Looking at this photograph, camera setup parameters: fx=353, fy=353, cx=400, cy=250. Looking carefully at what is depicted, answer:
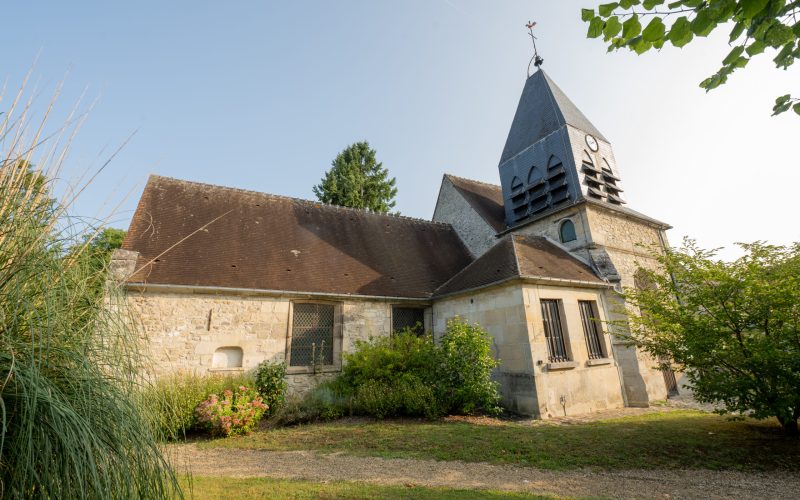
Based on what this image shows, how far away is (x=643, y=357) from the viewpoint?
10.7 meters

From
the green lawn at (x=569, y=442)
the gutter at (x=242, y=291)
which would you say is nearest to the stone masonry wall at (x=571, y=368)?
the green lawn at (x=569, y=442)

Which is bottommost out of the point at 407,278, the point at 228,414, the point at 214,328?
the point at 228,414

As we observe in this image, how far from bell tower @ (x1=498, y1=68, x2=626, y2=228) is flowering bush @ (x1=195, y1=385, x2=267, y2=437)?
37.6ft

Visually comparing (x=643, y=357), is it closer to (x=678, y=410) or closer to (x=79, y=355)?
(x=678, y=410)

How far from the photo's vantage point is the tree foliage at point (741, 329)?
16.4ft

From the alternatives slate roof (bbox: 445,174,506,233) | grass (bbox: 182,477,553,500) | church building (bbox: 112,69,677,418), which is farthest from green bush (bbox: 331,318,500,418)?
slate roof (bbox: 445,174,506,233)

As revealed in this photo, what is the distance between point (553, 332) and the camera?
954 cm

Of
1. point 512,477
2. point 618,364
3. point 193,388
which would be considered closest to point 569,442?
point 512,477

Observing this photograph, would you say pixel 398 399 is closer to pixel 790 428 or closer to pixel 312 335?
pixel 312 335

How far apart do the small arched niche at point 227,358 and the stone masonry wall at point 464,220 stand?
31.9 ft

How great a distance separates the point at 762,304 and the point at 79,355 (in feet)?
26.5

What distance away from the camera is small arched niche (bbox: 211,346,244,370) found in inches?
352

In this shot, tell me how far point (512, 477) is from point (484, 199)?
13891 millimetres

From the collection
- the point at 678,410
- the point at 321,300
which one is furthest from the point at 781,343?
the point at 321,300
